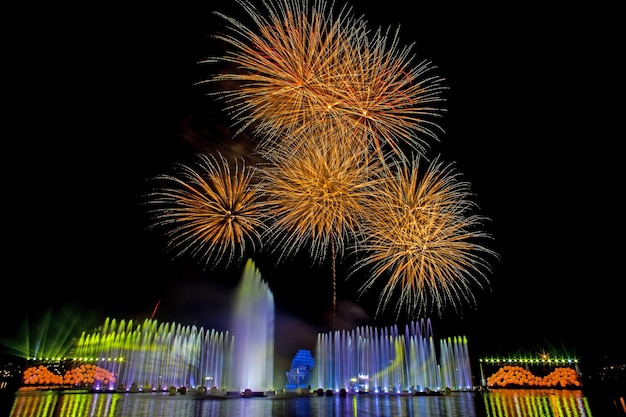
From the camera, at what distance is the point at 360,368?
46688 mm

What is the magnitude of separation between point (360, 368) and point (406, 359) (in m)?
5.67

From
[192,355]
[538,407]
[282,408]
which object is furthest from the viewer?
[192,355]

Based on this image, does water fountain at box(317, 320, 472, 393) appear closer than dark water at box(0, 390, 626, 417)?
No

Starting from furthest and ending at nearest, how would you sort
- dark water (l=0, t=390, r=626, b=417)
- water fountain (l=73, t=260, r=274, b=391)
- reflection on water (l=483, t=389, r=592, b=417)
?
water fountain (l=73, t=260, r=274, b=391) → reflection on water (l=483, t=389, r=592, b=417) → dark water (l=0, t=390, r=626, b=417)

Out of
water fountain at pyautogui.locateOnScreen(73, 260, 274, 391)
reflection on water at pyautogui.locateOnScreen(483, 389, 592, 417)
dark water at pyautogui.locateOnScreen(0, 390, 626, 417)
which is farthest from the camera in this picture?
water fountain at pyautogui.locateOnScreen(73, 260, 274, 391)

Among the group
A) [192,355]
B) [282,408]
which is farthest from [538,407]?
[192,355]

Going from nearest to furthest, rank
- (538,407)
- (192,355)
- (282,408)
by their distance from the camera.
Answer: (282,408), (538,407), (192,355)

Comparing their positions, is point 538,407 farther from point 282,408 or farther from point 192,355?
point 192,355

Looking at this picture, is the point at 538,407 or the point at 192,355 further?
the point at 192,355

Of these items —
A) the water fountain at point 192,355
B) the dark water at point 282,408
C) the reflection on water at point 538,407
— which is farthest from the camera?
the water fountain at point 192,355

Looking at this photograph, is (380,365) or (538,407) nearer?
(538,407)

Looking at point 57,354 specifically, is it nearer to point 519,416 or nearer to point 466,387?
point 466,387

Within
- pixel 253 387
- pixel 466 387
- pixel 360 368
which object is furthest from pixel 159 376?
pixel 466 387

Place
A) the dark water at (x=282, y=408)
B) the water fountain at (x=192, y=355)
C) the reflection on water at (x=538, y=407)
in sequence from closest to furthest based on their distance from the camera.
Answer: the dark water at (x=282, y=408), the reflection on water at (x=538, y=407), the water fountain at (x=192, y=355)
